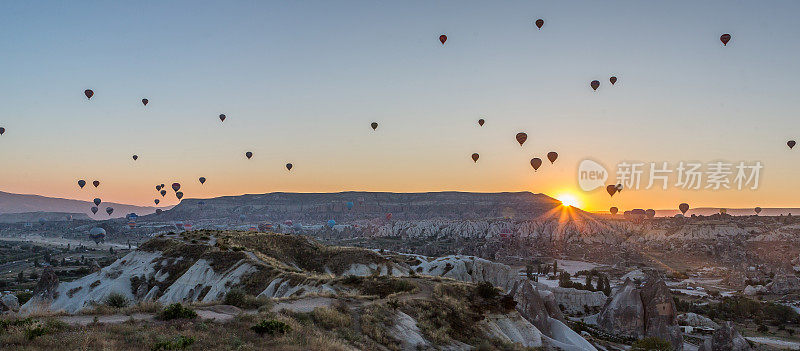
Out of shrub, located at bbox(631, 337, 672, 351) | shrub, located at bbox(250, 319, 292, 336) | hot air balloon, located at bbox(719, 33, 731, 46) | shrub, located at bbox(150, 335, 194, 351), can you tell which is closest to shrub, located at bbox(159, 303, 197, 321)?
shrub, located at bbox(250, 319, 292, 336)

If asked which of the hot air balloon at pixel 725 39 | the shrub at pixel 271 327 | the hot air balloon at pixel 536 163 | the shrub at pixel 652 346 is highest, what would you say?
the hot air balloon at pixel 725 39

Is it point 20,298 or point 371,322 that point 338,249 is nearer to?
point 371,322

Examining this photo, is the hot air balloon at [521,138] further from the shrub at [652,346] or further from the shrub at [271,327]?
the shrub at [271,327]

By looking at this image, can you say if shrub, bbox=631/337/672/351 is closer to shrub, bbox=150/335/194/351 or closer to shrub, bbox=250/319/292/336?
shrub, bbox=250/319/292/336

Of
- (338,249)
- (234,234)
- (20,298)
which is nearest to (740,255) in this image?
(338,249)

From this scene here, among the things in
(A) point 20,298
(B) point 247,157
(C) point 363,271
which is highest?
(B) point 247,157

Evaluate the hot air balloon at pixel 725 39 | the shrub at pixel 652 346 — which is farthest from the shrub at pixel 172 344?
the hot air balloon at pixel 725 39

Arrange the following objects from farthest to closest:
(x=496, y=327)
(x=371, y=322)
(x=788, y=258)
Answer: (x=788, y=258) < (x=496, y=327) < (x=371, y=322)
